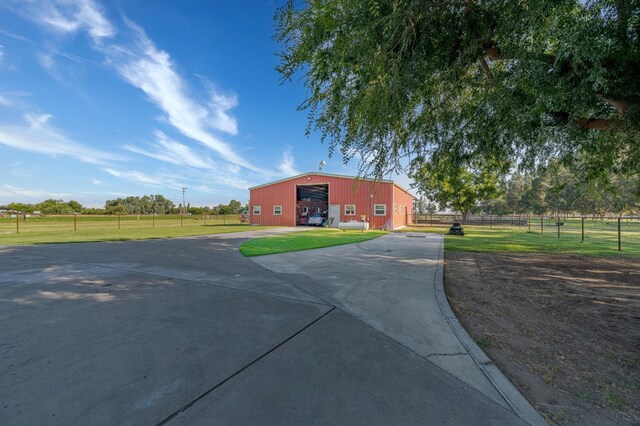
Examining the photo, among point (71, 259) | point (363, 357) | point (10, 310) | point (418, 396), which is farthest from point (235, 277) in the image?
point (71, 259)

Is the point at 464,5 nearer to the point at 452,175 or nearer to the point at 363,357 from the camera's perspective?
the point at 452,175

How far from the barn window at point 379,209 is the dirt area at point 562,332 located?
1673 cm

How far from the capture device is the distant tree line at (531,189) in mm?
8352

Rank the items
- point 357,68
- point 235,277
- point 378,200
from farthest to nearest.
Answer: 1. point 378,200
2. point 235,277
3. point 357,68

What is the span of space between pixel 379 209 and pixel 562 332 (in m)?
21.2

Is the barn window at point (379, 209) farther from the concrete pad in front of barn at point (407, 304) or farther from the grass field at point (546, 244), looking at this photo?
the concrete pad in front of barn at point (407, 304)

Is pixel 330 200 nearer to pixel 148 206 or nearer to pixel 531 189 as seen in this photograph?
pixel 531 189

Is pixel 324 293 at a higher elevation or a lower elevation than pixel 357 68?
lower

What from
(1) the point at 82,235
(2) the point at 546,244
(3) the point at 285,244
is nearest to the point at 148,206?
(1) the point at 82,235

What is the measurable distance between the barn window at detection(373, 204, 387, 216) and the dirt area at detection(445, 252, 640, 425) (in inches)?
659

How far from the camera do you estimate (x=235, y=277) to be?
20.6 feet

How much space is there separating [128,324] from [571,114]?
288 inches

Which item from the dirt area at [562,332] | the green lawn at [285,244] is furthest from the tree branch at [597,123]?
the green lawn at [285,244]

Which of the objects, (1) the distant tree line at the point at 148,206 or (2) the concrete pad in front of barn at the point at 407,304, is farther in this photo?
(1) the distant tree line at the point at 148,206
